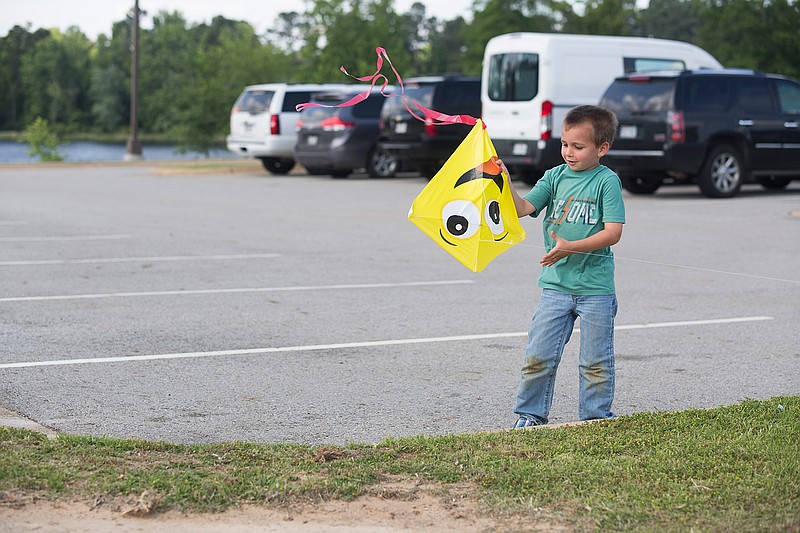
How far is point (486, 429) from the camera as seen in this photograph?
5398 mm

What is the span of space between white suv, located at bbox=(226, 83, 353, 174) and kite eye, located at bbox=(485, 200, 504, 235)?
20413mm

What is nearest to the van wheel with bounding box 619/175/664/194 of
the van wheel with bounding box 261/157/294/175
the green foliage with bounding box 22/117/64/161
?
the van wheel with bounding box 261/157/294/175

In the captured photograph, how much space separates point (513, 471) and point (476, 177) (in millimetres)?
1462

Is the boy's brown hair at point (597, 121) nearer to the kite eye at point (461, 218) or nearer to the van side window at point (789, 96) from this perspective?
the kite eye at point (461, 218)

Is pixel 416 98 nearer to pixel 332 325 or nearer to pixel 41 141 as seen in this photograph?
pixel 332 325

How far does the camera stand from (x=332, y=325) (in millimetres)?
8078

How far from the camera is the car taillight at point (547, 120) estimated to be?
1948cm

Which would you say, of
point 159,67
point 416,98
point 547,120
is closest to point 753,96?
point 547,120

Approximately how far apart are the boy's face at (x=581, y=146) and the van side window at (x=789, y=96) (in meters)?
14.9

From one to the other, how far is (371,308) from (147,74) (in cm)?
9040

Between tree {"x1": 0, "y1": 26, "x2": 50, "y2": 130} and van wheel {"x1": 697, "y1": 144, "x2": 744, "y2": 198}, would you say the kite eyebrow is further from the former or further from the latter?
tree {"x1": 0, "y1": 26, "x2": 50, "y2": 130}

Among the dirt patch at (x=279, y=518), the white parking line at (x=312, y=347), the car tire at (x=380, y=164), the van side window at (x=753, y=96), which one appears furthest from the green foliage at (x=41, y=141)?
the dirt patch at (x=279, y=518)

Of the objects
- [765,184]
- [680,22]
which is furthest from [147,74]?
[765,184]

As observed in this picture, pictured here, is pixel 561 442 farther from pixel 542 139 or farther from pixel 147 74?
pixel 147 74
